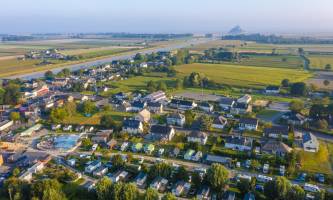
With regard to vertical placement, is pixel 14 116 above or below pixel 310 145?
above

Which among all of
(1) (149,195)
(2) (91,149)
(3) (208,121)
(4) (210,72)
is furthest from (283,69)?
(1) (149,195)

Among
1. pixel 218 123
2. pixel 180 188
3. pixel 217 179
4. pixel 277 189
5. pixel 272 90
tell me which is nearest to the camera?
pixel 277 189

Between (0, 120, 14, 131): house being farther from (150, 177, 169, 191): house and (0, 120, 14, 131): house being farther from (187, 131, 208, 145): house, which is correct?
(150, 177, 169, 191): house

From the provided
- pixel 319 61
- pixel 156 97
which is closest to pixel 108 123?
pixel 156 97

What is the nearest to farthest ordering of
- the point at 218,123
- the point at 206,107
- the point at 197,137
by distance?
the point at 197,137, the point at 218,123, the point at 206,107

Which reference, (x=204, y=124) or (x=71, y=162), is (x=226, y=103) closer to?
(x=204, y=124)

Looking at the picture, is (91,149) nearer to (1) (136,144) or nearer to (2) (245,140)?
(1) (136,144)

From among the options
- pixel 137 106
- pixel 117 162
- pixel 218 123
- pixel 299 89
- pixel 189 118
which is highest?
pixel 299 89
